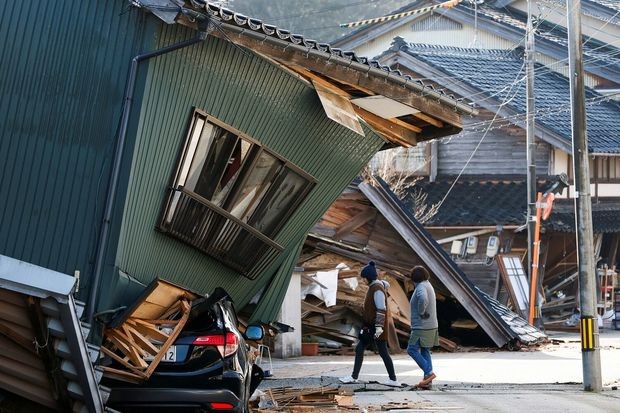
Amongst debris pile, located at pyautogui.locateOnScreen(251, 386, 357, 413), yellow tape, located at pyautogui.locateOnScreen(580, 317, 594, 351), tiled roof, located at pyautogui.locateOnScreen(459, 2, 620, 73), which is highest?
tiled roof, located at pyautogui.locateOnScreen(459, 2, 620, 73)

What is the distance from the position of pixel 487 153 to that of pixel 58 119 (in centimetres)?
2446

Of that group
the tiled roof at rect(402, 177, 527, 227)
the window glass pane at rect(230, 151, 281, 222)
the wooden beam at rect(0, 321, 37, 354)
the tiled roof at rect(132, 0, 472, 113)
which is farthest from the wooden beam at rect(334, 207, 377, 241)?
the wooden beam at rect(0, 321, 37, 354)

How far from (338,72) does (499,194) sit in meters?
19.7

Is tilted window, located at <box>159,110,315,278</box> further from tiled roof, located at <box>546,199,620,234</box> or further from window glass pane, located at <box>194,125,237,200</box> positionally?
tiled roof, located at <box>546,199,620,234</box>

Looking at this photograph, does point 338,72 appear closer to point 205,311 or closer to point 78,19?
point 78,19

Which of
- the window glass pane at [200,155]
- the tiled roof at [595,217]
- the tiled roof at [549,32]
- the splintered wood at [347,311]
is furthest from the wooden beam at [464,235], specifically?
the window glass pane at [200,155]

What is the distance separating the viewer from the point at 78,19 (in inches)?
455

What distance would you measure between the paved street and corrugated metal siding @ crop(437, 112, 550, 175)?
37.2 feet

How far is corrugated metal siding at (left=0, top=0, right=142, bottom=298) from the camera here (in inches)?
440

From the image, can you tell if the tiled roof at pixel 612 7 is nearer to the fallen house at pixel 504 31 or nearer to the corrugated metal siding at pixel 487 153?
the fallen house at pixel 504 31

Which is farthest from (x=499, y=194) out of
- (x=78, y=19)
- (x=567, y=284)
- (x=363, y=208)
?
(x=78, y=19)

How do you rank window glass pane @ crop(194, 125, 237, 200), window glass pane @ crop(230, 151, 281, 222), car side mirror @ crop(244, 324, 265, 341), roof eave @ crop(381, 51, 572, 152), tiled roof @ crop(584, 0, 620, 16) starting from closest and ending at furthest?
1. car side mirror @ crop(244, 324, 265, 341)
2. window glass pane @ crop(194, 125, 237, 200)
3. window glass pane @ crop(230, 151, 281, 222)
4. roof eave @ crop(381, 51, 572, 152)
5. tiled roof @ crop(584, 0, 620, 16)

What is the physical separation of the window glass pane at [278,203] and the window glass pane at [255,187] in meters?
0.15

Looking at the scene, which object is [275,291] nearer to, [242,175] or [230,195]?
[230,195]
